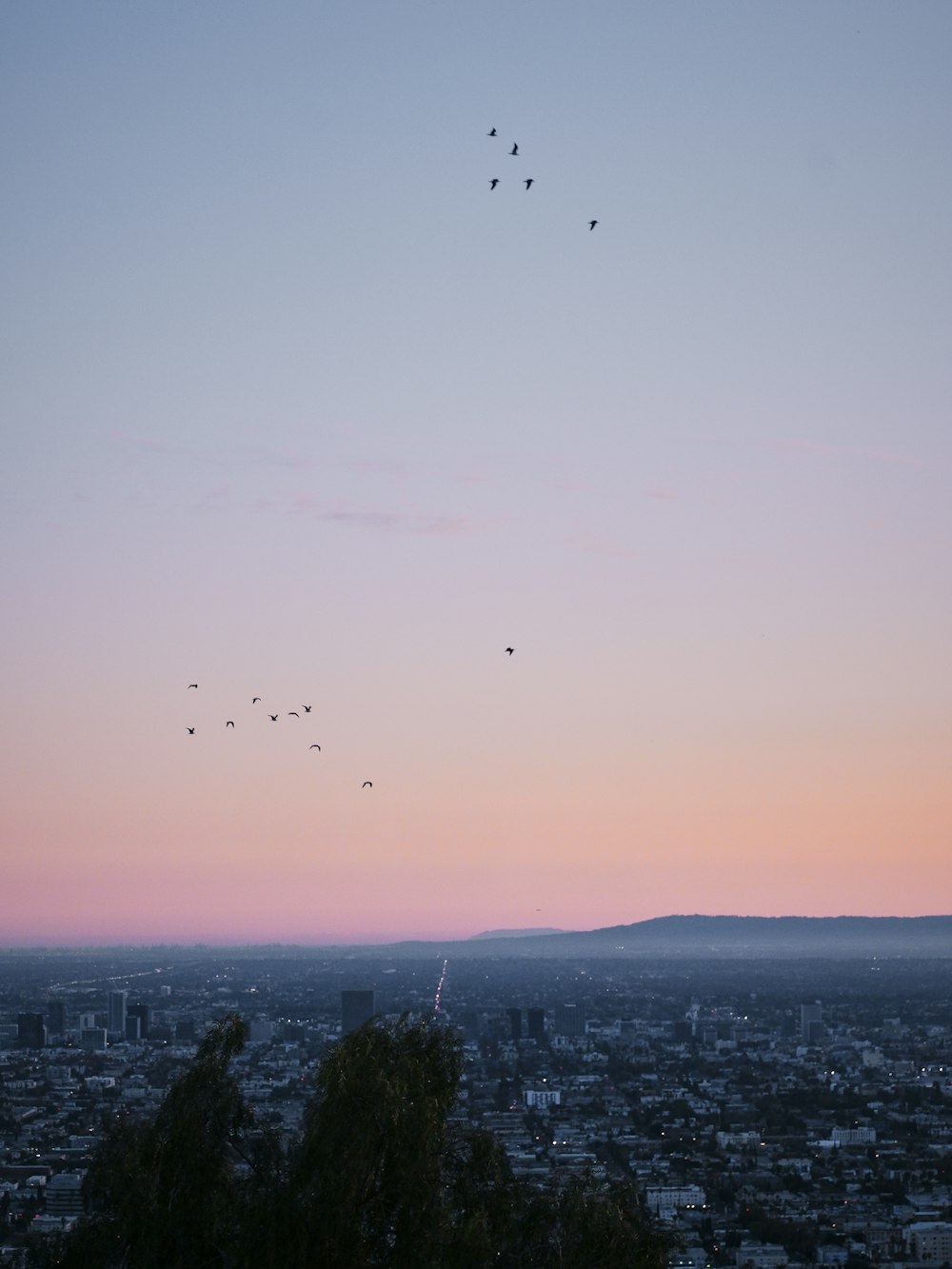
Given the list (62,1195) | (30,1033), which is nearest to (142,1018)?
(30,1033)

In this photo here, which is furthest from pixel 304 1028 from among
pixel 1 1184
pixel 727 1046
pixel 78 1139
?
pixel 1 1184

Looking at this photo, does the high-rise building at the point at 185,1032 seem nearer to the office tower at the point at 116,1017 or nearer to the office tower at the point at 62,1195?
the office tower at the point at 116,1017

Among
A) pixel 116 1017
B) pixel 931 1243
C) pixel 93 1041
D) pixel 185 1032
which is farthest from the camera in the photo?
pixel 116 1017

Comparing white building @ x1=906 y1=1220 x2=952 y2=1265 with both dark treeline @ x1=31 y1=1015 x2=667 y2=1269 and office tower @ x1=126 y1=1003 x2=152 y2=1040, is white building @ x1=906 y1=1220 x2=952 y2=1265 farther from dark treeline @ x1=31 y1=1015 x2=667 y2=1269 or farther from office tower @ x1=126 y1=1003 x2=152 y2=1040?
office tower @ x1=126 y1=1003 x2=152 y2=1040

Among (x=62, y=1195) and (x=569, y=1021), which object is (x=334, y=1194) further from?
(x=569, y=1021)

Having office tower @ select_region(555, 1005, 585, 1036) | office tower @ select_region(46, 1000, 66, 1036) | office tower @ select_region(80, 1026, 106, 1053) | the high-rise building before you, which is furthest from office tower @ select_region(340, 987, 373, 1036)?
office tower @ select_region(46, 1000, 66, 1036)
